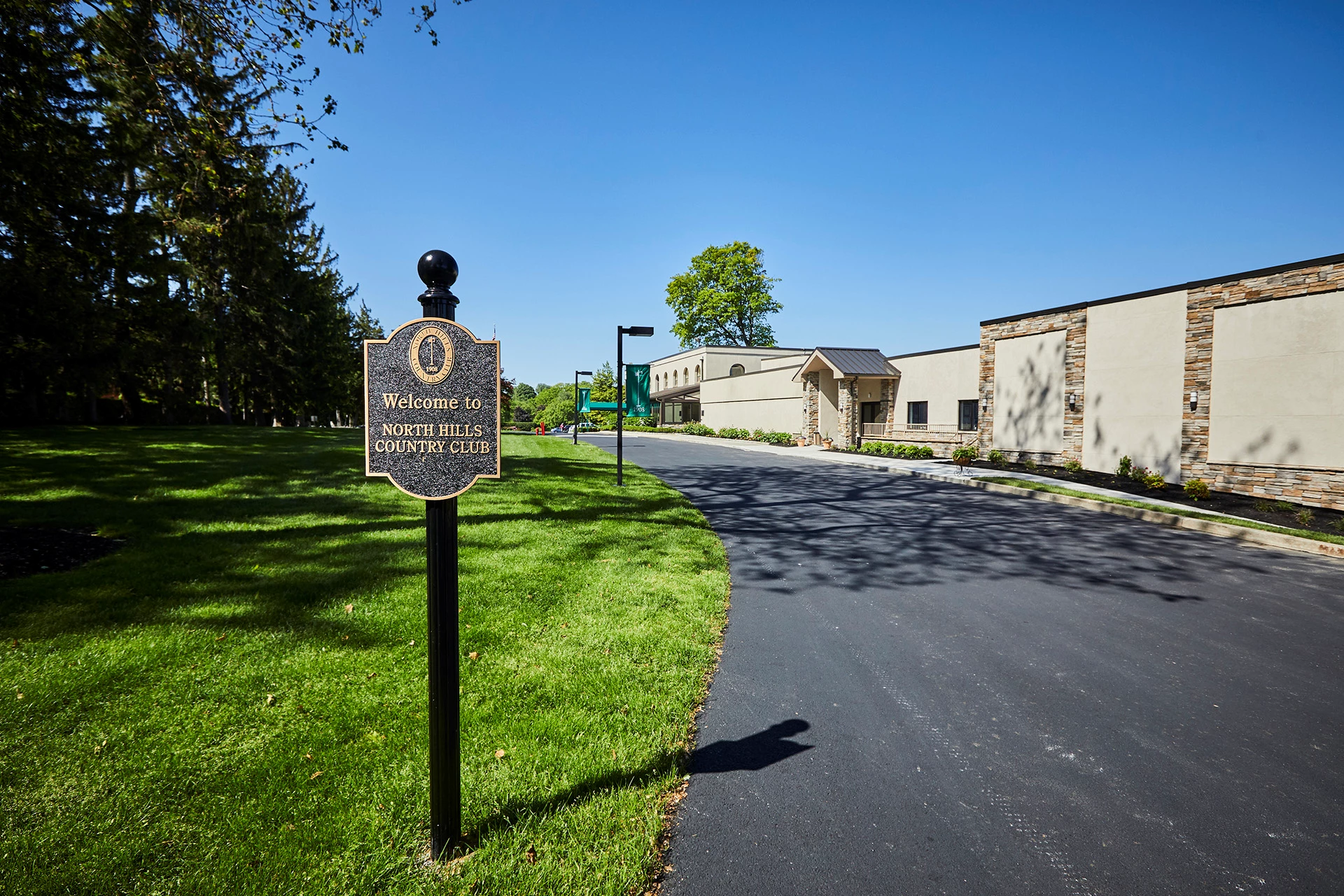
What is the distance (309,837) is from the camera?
274cm

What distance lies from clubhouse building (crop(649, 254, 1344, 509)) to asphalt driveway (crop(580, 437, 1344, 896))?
25.6 feet

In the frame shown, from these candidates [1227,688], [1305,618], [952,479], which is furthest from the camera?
[952,479]

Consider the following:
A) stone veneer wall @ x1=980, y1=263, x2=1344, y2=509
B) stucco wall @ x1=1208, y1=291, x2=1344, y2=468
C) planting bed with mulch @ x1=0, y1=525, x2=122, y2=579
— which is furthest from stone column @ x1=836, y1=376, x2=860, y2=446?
planting bed with mulch @ x1=0, y1=525, x2=122, y2=579

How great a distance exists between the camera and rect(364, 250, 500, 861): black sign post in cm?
258

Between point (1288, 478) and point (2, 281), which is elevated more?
point (2, 281)

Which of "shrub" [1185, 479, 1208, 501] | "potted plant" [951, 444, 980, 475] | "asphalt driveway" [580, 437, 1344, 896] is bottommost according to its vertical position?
"asphalt driveway" [580, 437, 1344, 896]

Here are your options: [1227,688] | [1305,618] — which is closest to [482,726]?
[1227,688]

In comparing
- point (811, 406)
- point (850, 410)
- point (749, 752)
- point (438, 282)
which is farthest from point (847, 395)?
point (438, 282)

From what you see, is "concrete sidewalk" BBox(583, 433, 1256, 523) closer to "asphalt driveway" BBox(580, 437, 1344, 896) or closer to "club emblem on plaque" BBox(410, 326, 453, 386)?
"asphalt driveway" BBox(580, 437, 1344, 896)

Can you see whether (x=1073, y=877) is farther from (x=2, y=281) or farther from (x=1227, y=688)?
(x=2, y=281)

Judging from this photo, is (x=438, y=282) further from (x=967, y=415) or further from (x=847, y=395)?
(x=847, y=395)

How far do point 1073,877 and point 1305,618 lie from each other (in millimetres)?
5972

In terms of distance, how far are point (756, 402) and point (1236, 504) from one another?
99.5 feet

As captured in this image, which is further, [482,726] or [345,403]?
[345,403]
